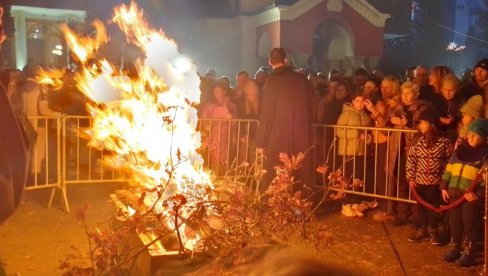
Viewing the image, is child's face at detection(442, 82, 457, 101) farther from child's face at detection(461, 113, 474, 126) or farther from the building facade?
the building facade

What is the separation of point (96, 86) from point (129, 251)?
328cm

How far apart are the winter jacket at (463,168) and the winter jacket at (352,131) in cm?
204

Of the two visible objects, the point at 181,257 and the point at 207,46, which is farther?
the point at 207,46

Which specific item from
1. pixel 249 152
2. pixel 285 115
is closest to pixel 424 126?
pixel 285 115

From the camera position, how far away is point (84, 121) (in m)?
9.99

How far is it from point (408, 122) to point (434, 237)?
1664 mm

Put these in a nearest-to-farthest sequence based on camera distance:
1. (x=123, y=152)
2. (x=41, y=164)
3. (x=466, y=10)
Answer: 1. (x=123, y=152)
2. (x=41, y=164)
3. (x=466, y=10)

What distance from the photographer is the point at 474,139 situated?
6531mm

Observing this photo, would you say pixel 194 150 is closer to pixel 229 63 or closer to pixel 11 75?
pixel 11 75

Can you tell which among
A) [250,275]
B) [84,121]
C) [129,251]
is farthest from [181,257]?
[84,121]

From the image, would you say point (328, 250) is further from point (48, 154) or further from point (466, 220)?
point (48, 154)

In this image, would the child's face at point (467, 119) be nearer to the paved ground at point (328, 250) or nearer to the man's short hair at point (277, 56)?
the paved ground at point (328, 250)

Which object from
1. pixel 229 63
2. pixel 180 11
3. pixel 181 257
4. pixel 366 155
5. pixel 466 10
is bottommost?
pixel 181 257

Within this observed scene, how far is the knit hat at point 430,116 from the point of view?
736cm
